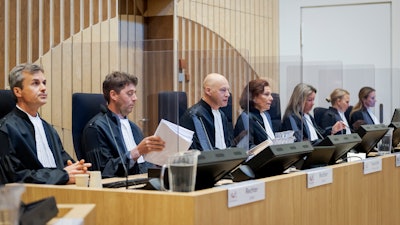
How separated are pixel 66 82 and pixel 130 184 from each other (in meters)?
2.29

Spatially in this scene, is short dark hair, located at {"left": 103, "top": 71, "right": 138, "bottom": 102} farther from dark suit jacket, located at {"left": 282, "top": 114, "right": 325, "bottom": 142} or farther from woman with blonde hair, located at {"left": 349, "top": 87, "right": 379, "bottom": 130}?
woman with blonde hair, located at {"left": 349, "top": 87, "right": 379, "bottom": 130}

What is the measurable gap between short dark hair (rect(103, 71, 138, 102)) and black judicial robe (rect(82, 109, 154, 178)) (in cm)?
14

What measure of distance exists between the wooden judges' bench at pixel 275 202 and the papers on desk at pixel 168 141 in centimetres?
51

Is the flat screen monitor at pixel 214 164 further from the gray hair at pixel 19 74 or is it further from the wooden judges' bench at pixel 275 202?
the gray hair at pixel 19 74

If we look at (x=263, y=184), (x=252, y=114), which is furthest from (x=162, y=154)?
(x=252, y=114)

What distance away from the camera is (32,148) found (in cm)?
397

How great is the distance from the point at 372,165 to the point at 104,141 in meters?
1.69

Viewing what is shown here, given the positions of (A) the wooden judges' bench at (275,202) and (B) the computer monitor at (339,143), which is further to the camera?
(B) the computer monitor at (339,143)

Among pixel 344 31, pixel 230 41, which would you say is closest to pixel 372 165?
pixel 230 41

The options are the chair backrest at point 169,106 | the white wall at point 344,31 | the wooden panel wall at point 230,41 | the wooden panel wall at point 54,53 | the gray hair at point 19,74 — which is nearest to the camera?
the chair backrest at point 169,106

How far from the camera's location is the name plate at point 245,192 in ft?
10.1

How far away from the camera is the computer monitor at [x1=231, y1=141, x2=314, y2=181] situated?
11.7 ft

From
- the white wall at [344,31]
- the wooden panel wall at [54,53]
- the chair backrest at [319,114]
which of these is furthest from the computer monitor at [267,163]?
the white wall at [344,31]

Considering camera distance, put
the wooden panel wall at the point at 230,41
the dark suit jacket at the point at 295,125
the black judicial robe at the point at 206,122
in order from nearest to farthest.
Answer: the black judicial robe at the point at 206,122, the wooden panel wall at the point at 230,41, the dark suit jacket at the point at 295,125
